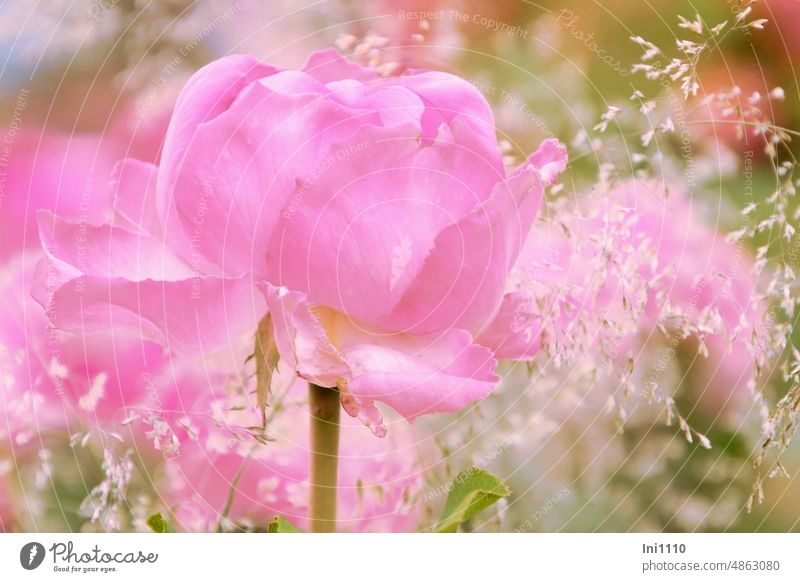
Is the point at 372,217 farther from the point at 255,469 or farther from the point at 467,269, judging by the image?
the point at 255,469

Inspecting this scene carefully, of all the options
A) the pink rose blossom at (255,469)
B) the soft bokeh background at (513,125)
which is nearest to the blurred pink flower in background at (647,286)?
the soft bokeh background at (513,125)

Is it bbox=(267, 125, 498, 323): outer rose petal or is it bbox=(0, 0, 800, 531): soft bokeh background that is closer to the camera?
bbox=(267, 125, 498, 323): outer rose petal

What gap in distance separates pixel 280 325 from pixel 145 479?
18cm

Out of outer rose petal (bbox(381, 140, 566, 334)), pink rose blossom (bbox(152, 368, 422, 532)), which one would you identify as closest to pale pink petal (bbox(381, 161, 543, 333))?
outer rose petal (bbox(381, 140, 566, 334))

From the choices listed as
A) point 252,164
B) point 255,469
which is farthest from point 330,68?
point 255,469

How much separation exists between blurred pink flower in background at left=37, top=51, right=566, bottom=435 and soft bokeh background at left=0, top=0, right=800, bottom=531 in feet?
0.44

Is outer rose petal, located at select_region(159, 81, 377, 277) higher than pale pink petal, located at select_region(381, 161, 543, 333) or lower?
higher

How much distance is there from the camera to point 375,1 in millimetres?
543

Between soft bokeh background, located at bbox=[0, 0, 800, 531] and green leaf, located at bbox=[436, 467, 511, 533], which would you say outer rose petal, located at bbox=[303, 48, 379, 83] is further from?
green leaf, located at bbox=[436, 467, 511, 533]

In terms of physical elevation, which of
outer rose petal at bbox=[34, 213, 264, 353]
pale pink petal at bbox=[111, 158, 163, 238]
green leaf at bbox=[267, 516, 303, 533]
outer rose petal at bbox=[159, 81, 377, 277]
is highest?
pale pink petal at bbox=[111, 158, 163, 238]

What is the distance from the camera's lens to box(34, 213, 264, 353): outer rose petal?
384mm
